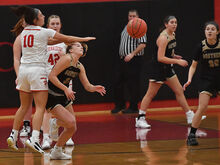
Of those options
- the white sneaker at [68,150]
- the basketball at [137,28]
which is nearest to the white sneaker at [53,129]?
the white sneaker at [68,150]

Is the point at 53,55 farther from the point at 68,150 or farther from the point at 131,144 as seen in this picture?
the point at 131,144

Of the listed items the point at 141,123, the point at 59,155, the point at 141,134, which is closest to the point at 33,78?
the point at 59,155

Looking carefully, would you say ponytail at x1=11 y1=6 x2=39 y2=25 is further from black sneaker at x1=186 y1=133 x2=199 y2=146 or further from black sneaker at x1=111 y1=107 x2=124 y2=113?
black sneaker at x1=111 y1=107 x2=124 y2=113

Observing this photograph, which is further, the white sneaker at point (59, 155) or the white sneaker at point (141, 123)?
the white sneaker at point (141, 123)

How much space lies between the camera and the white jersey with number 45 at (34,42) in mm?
6621

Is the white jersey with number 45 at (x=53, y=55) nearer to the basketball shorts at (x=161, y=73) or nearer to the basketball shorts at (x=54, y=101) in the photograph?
the basketball shorts at (x=54, y=101)

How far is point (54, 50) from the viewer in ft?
26.0

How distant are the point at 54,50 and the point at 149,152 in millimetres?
2106

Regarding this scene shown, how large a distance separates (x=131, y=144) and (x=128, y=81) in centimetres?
438

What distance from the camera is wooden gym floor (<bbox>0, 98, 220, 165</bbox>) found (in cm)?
649

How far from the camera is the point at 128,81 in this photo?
39.3ft

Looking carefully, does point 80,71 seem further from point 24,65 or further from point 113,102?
point 113,102

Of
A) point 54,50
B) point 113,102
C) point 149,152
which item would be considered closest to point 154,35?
point 113,102

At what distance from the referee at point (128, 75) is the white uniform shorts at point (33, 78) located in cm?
483
